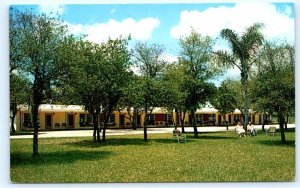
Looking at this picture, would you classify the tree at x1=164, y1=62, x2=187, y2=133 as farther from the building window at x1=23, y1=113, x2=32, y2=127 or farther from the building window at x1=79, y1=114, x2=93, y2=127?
the building window at x1=23, y1=113, x2=32, y2=127

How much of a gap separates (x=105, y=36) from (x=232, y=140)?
142 inches

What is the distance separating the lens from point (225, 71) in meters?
12.7

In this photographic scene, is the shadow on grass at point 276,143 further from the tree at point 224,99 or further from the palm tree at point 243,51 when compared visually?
the tree at point 224,99

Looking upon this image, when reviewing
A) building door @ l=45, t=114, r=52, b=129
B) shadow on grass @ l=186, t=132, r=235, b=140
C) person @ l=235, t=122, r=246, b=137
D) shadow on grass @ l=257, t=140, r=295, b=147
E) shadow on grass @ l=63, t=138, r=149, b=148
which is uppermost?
building door @ l=45, t=114, r=52, b=129

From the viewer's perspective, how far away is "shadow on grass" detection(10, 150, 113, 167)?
11.6 metres

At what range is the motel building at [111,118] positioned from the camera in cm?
1256

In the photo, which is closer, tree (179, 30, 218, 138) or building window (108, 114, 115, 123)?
tree (179, 30, 218, 138)

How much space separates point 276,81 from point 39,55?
201 inches

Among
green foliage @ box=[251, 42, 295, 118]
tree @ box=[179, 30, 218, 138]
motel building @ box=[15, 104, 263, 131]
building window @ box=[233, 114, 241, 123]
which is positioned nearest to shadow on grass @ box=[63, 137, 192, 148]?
motel building @ box=[15, 104, 263, 131]

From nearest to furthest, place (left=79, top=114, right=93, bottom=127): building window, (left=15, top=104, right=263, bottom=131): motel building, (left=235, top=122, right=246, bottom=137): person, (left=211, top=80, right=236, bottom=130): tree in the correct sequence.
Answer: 1. (left=15, top=104, right=263, bottom=131): motel building
2. (left=79, top=114, right=93, bottom=127): building window
3. (left=235, top=122, right=246, bottom=137): person
4. (left=211, top=80, right=236, bottom=130): tree

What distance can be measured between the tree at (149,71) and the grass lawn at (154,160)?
66cm

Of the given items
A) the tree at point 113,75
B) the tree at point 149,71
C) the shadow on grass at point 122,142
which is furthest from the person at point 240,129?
the tree at point 113,75

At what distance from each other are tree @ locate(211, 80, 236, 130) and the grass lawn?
2.40ft

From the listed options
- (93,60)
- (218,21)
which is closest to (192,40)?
(218,21)
